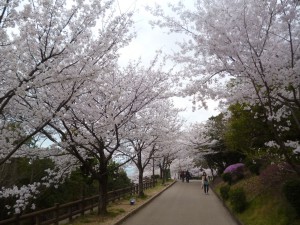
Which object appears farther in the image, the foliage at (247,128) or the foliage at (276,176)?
the foliage at (247,128)

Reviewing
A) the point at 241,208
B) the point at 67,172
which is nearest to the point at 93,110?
the point at 67,172

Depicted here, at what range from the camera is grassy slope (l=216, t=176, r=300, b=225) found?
877 cm

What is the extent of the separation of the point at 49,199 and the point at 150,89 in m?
9.03

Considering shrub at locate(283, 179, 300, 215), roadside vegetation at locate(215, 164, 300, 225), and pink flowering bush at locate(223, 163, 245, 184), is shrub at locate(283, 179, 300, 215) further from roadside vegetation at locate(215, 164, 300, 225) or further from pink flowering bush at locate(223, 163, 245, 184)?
pink flowering bush at locate(223, 163, 245, 184)

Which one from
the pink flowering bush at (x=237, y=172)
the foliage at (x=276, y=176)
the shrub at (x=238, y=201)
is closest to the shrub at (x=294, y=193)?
the foliage at (x=276, y=176)

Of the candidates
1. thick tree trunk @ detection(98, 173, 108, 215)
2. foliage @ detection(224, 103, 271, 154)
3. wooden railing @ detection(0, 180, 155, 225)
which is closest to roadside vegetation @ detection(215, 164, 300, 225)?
foliage @ detection(224, 103, 271, 154)

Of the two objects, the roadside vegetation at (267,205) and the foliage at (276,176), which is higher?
the foliage at (276,176)

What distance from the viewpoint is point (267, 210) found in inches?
405

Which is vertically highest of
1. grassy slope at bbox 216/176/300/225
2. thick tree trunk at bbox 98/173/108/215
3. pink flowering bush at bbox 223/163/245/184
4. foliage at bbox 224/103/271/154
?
foliage at bbox 224/103/271/154

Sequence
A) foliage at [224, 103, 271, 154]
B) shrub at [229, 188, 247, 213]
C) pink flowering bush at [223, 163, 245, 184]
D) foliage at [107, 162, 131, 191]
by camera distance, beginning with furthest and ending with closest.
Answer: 1. foliage at [107, 162, 131, 191]
2. pink flowering bush at [223, 163, 245, 184]
3. foliage at [224, 103, 271, 154]
4. shrub at [229, 188, 247, 213]

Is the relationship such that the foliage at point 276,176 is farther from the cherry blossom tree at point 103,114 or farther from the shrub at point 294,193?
the cherry blossom tree at point 103,114

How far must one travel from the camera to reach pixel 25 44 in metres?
6.46

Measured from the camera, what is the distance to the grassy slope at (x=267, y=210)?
8.77 m

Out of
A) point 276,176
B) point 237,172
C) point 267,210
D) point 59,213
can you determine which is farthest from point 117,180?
point 267,210
